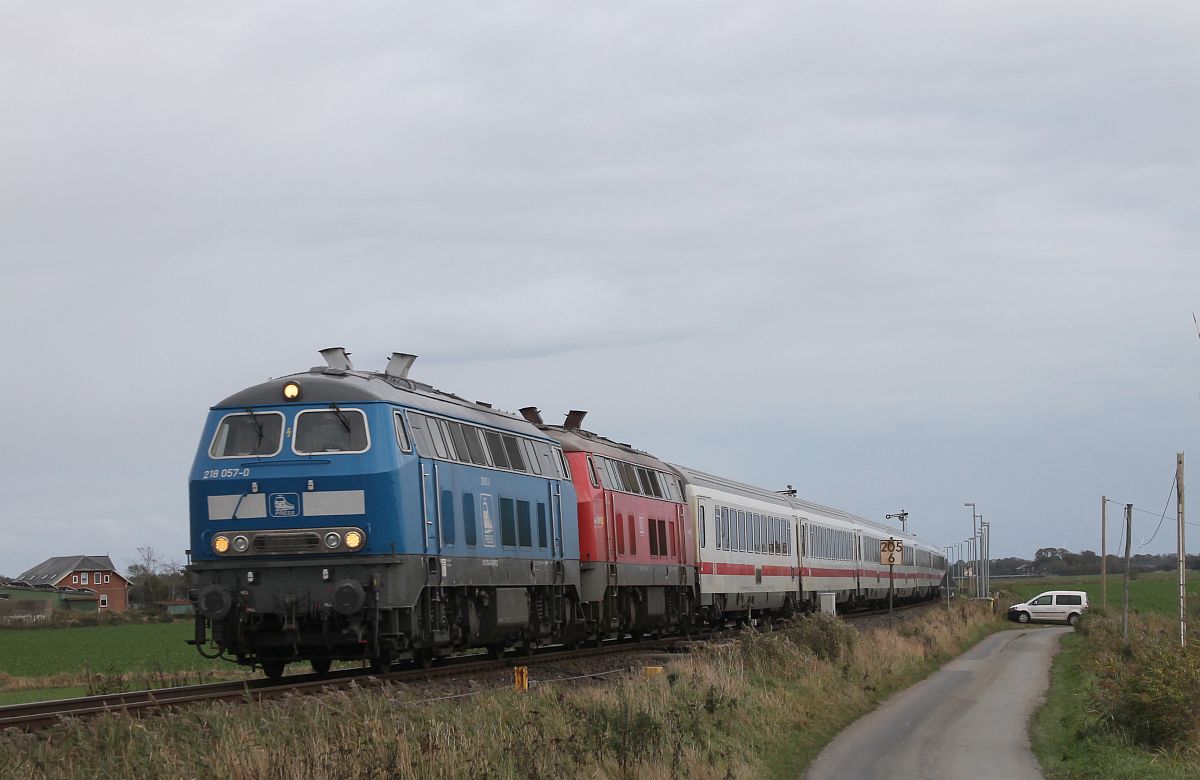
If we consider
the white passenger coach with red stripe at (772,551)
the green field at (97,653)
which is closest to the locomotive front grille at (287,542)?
the green field at (97,653)

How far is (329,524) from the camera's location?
1802 cm

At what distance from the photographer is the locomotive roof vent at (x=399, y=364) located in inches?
858

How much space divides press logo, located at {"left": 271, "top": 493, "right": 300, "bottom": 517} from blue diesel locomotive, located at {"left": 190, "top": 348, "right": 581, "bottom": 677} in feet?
0.04

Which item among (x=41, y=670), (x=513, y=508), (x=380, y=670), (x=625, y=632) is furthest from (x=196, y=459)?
(x=41, y=670)

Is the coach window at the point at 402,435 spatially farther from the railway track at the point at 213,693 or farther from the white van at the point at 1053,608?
the white van at the point at 1053,608

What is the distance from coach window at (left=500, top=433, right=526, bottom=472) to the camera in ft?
76.0

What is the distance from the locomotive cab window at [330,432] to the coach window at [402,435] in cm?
49

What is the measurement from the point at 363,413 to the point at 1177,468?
659 inches

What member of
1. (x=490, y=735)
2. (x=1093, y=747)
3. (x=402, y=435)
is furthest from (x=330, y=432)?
(x=1093, y=747)

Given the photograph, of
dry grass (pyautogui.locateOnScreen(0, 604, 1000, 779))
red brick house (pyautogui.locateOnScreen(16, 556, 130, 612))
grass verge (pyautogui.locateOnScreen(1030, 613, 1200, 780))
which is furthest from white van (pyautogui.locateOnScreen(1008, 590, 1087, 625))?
red brick house (pyautogui.locateOnScreen(16, 556, 130, 612))

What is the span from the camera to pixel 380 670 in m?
19.2

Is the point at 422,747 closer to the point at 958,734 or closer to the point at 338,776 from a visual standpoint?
the point at 338,776

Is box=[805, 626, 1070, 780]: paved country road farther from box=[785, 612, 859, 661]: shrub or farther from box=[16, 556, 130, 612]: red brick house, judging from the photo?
box=[16, 556, 130, 612]: red brick house

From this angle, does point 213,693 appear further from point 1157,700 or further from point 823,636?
point 823,636
